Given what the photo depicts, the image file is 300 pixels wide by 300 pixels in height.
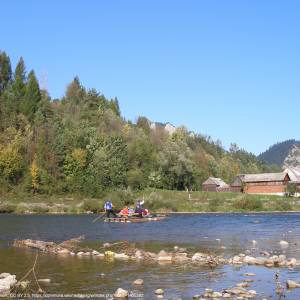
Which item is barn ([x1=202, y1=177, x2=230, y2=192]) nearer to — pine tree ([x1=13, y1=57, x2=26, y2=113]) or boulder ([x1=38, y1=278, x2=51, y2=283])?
pine tree ([x1=13, y1=57, x2=26, y2=113])

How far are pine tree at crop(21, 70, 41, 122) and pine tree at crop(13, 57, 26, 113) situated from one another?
1.73 metres

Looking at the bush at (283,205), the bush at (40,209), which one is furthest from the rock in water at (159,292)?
the bush at (283,205)

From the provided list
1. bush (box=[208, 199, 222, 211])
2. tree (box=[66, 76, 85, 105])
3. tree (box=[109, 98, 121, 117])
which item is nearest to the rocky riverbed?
bush (box=[208, 199, 222, 211])

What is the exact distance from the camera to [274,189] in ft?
447

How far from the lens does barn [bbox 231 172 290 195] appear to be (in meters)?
135

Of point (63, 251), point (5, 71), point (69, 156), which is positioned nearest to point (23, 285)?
point (63, 251)

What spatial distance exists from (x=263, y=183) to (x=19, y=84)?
230 ft

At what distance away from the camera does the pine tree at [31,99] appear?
427ft

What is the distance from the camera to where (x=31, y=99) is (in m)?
132

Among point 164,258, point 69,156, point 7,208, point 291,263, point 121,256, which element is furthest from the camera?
point 69,156

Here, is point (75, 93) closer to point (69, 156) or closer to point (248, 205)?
point (69, 156)

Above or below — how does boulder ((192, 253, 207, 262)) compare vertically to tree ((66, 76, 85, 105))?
below

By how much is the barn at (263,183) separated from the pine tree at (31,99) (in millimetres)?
57564

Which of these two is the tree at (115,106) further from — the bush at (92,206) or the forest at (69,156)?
the bush at (92,206)
